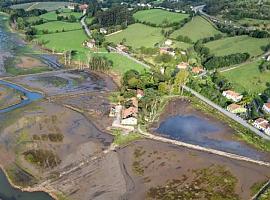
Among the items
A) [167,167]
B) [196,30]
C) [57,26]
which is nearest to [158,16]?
[196,30]

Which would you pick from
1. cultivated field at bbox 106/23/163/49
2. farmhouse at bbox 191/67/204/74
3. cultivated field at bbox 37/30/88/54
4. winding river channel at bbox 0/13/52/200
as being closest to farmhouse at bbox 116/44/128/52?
cultivated field at bbox 106/23/163/49

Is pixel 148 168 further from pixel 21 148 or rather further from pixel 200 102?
pixel 200 102

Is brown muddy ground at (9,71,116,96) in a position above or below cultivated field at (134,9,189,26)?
below

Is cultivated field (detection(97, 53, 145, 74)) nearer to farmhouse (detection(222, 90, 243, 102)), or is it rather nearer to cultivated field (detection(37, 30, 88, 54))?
cultivated field (detection(37, 30, 88, 54))

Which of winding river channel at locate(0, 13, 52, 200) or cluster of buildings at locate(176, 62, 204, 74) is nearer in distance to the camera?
winding river channel at locate(0, 13, 52, 200)

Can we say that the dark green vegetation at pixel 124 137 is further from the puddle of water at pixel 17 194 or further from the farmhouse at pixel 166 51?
the farmhouse at pixel 166 51

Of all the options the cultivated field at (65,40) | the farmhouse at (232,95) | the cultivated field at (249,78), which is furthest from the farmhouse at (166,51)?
the farmhouse at (232,95)
